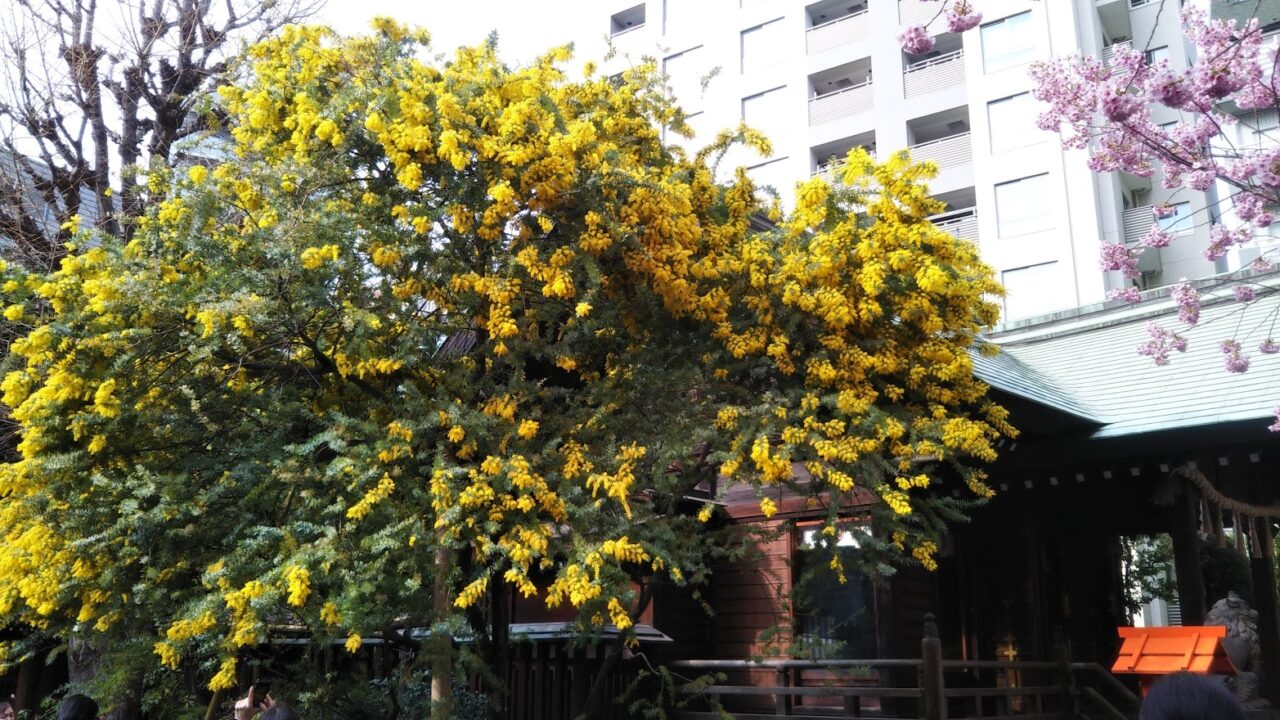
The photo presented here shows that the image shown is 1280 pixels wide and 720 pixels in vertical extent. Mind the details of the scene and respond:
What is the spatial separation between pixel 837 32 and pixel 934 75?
11.1 ft

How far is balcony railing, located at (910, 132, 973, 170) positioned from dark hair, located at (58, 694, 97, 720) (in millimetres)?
25006

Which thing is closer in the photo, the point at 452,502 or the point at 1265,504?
the point at 452,502

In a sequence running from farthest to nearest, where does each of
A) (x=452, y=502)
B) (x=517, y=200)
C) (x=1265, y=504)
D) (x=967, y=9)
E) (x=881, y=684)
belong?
(x=881, y=684) < (x=1265, y=504) < (x=517, y=200) < (x=452, y=502) < (x=967, y=9)

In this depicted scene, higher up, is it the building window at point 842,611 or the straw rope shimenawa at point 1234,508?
the straw rope shimenawa at point 1234,508

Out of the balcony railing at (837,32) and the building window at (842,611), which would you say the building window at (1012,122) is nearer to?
the balcony railing at (837,32)

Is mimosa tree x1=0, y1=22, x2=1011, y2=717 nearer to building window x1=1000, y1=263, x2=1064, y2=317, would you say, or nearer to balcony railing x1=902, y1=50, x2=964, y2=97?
building window x1=1000, y1=263, x2=1064, y2=317

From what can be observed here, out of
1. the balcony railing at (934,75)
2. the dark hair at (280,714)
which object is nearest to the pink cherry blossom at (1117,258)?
the dark hair at (280,714)

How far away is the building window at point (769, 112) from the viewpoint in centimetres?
3050

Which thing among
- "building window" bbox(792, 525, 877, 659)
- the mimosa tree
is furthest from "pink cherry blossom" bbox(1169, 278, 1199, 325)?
"building window" bbox(792, 525, 877, 659)

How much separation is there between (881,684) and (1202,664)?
418 centimetres

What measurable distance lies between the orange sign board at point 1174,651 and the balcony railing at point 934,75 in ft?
72.0

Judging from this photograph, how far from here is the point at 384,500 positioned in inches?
317

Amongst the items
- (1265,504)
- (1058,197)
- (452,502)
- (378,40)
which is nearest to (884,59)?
(1058,197)

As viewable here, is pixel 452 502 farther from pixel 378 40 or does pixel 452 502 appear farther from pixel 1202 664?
pixel 1202 664
